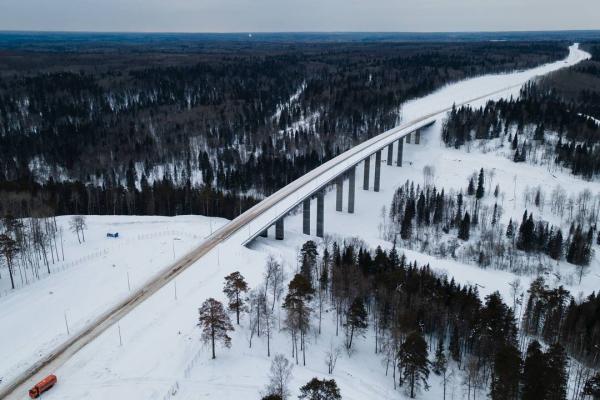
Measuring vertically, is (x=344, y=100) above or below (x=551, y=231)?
above

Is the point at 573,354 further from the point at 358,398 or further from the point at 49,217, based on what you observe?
the point at 49,217

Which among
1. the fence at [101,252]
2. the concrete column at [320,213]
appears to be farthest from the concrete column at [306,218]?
the fence at [101,252]

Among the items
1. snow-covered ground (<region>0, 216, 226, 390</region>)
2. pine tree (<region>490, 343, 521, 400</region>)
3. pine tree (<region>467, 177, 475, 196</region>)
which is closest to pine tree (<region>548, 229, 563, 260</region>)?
pine tree (<region>467, 177, 475, 196</region>)

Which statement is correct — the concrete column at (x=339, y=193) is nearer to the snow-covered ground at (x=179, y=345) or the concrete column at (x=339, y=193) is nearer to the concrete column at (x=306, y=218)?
the concrete column at (x=306, y=218)

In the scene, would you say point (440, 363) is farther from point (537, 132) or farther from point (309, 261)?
point (537, 132)

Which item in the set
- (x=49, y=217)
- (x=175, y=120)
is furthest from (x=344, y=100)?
(x=49, y=217)

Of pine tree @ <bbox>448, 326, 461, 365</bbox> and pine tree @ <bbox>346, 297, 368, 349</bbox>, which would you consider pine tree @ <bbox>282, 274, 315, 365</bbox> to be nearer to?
pine tree @ <bbox>346, 297, 368, 349</bbox>

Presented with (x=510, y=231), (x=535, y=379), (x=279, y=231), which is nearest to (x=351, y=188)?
(x=279, y=231)

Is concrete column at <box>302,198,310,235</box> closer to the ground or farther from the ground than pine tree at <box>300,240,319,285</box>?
closer to the ground

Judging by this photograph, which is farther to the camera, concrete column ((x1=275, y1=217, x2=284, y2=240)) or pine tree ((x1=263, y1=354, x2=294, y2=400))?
concrete column ((x1=275, y1=217, x2=284, y2=240))
